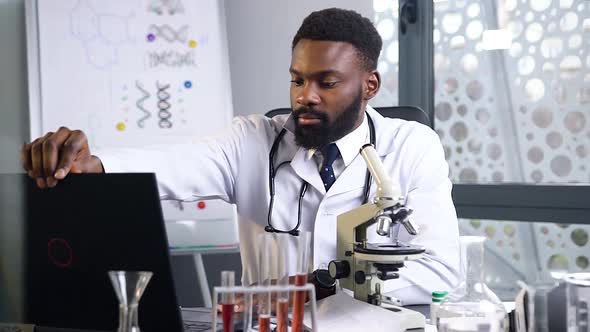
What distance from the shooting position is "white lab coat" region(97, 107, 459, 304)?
183cm

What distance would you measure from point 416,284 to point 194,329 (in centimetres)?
55

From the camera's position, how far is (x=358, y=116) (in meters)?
2.06

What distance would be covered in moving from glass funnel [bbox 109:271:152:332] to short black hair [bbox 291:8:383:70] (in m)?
1.15

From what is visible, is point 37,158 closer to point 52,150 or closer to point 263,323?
point 52,150

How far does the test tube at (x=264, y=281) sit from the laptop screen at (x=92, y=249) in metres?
0.13

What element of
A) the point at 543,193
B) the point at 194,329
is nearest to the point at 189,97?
the point at 543,193

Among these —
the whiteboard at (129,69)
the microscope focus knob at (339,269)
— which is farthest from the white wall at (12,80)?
the microscope focus knob at (339,269)

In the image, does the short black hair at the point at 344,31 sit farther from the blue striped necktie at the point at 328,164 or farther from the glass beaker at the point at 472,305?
the glass beaker at the point at 472,305

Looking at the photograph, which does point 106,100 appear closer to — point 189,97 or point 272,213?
point 189,97

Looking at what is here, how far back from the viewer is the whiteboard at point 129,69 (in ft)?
10.00

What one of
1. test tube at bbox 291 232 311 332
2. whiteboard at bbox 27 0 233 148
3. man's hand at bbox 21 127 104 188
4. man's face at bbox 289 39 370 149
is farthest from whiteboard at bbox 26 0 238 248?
test tube at bbox 291 232 311 332

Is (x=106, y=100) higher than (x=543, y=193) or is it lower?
higher

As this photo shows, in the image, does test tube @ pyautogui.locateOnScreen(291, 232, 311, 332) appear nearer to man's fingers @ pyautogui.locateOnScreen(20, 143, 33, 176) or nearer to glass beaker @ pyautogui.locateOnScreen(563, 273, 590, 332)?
glass beaker @ pyautogui.locateOnScreen(563, 273, 590, 332)

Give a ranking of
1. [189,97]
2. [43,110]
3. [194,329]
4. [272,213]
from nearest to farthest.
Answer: [194,329] → [272,213] → [43,110] → [189,97]
